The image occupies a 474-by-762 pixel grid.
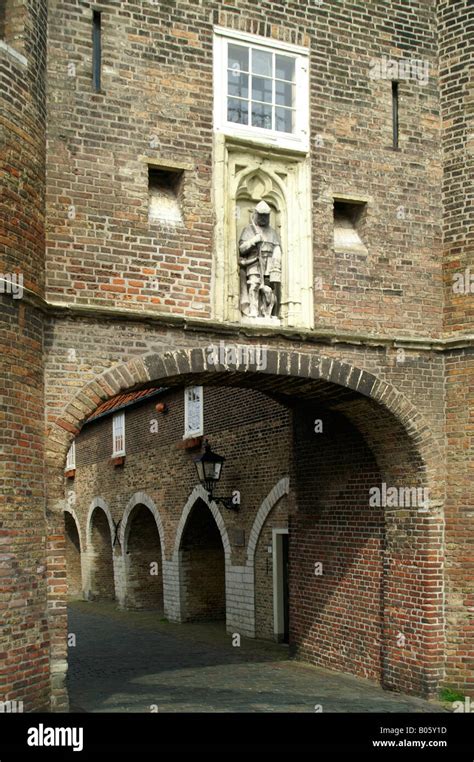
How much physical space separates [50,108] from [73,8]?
3.89ft

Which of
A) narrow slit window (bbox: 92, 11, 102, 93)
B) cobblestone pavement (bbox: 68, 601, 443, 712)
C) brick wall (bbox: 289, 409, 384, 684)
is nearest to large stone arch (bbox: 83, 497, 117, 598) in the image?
cobblestone pavement (bbox: 68, 601, 443, 712)

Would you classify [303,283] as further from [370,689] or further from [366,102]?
[370,689]

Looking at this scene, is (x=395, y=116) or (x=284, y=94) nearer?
(x=284, y=94)

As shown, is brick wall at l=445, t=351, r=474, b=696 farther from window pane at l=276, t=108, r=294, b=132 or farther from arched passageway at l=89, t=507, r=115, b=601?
arched passageway at l=89, t=507, r=115, b=601

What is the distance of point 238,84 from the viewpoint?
444 inches

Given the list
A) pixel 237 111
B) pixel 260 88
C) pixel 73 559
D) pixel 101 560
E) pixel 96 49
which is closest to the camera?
pixel 96 49

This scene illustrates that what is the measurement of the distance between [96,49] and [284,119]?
7.80ft

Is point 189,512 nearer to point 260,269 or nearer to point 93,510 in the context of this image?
point 93,510

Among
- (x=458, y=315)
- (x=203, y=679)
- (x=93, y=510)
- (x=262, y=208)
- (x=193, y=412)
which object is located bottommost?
(x=203, y=679)

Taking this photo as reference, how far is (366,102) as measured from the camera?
1203 centimetres

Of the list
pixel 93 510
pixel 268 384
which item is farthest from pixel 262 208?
pixel 93 510

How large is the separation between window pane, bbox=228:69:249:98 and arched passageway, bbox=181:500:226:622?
1092 cm

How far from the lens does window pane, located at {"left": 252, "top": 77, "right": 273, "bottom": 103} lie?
37.2ft

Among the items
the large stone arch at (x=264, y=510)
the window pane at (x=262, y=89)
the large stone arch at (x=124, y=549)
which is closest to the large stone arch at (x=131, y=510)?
the large stone arch at (x=124, y=549)
